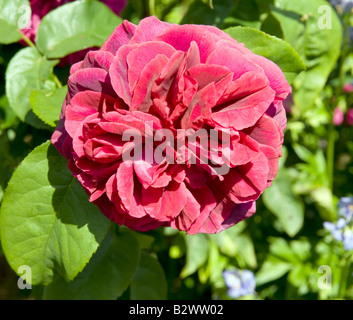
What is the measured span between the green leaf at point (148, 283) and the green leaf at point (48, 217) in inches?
16.6

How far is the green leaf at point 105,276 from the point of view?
923 millimetres

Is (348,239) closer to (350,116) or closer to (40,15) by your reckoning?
(350,116)

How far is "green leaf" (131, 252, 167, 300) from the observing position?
3.51ft

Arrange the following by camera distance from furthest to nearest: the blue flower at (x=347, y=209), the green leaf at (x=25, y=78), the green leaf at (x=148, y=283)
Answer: the blue flower at (x=347, y=209) < the green leaf at (x=148, y=283) < the green leaf at (x=25, y=78)

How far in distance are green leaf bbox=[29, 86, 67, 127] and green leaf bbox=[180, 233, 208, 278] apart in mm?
687

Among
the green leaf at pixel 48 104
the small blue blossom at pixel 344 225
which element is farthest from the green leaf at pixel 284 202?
the green leaf at pixel 48 104

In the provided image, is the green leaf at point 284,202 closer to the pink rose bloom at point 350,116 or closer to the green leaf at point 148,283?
the green leaf at point 148,283

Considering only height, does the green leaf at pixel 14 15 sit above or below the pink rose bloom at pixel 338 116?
above

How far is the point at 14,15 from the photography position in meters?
0.83

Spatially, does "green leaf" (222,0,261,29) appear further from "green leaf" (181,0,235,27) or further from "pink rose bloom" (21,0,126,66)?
"pink rose bloom" (21,0,126,66)

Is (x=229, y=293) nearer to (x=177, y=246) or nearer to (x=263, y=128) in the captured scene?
(x=177, y=246)

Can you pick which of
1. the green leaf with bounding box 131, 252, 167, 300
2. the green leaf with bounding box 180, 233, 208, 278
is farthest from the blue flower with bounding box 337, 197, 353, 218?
the green leaf with bounding box 131, 252, 167, 300

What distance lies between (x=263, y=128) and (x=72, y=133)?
244mm
